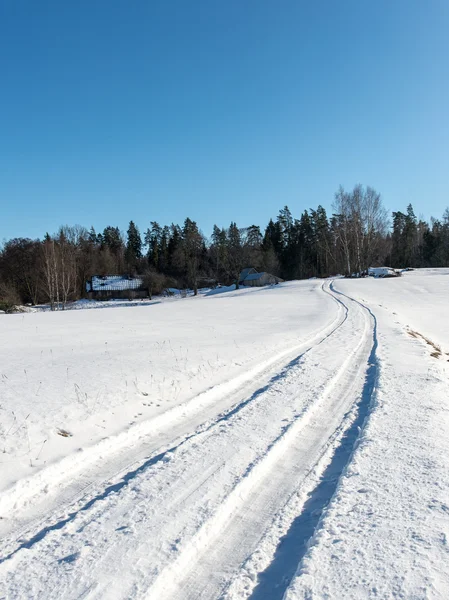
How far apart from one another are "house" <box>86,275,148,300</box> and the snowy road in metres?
62.8

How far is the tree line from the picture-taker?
5169 cm

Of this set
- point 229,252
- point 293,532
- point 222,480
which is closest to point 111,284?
point 229,252

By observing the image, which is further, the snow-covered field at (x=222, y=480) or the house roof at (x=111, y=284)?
the house roof at (x=111, y=284)

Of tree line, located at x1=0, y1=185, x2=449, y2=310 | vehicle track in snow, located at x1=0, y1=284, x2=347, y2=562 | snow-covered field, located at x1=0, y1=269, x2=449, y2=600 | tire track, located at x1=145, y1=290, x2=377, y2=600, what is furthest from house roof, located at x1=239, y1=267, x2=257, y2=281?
tire track, located at x1=145, y1=290, x2=377, y2=600

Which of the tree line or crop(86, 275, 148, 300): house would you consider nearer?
the tree line

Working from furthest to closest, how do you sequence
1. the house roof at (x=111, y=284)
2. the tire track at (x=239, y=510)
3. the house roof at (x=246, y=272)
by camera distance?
the house roof at (x=246, y=272)
the house roof at (x=111, y=284)
the tire track at (x=239, y=510)

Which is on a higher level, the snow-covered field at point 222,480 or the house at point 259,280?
the house at point 259,280

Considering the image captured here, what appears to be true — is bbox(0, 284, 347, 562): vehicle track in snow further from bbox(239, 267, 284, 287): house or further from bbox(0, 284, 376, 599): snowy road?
bbox(239, 267, 284, 287): house

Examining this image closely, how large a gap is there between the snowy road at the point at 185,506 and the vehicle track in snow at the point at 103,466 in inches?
0.6

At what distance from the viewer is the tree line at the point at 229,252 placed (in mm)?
51688

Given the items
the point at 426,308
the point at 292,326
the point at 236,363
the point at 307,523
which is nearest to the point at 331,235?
the point at 426,308

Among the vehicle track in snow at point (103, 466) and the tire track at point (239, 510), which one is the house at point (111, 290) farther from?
the tire track at point (239, 510)

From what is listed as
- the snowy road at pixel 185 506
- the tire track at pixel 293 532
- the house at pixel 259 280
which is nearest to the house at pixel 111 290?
the house at pixel 259 280

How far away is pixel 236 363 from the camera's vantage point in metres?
8.77
